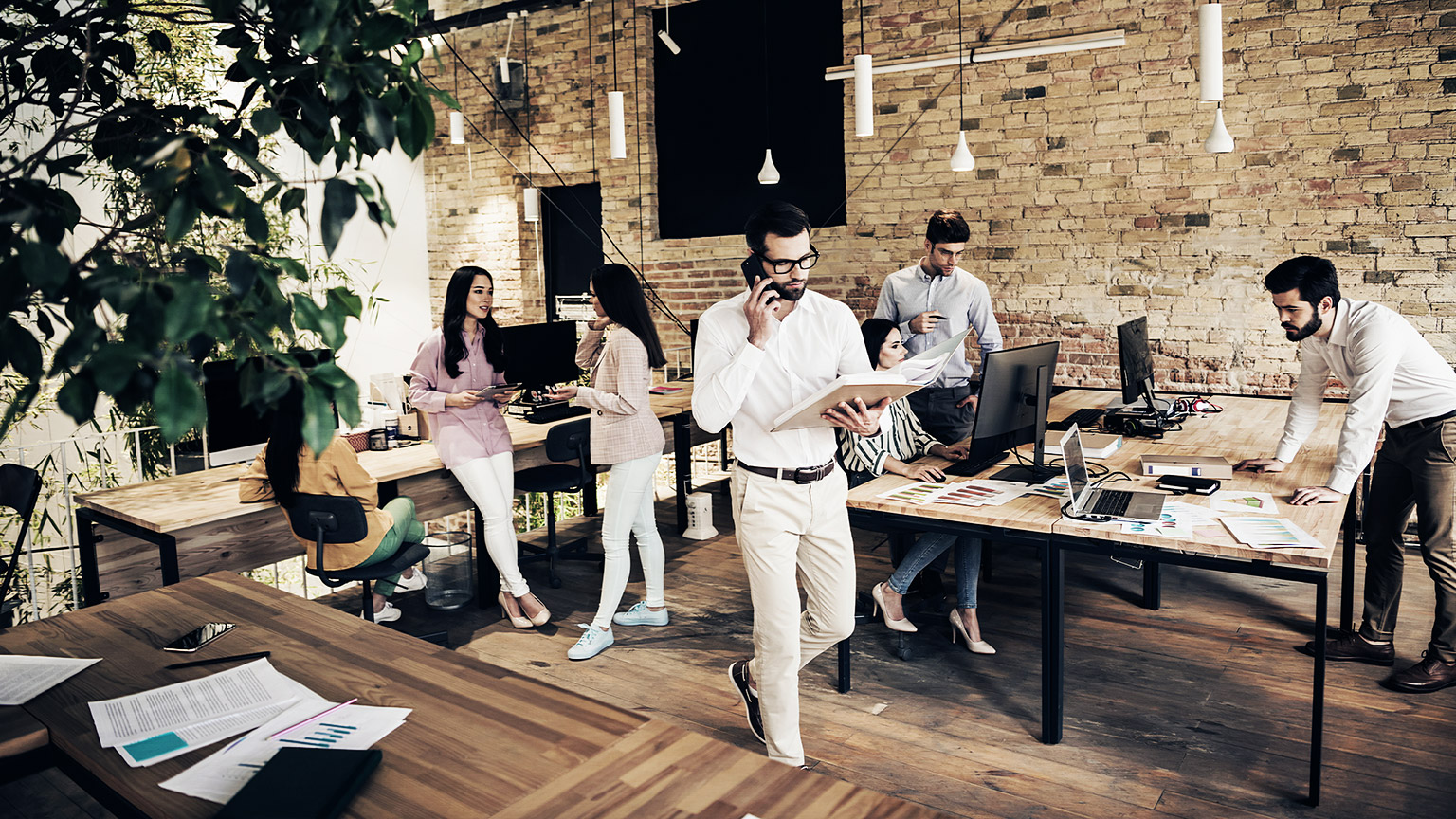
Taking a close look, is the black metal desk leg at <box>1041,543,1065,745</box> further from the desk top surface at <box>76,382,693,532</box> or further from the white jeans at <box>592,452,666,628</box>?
the desk top surface at <box>76,382,693,532</box>

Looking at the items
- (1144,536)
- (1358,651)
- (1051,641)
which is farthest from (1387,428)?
(1051,641)

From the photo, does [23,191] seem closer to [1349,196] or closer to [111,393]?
[111,393]

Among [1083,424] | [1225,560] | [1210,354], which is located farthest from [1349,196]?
[1225,560]

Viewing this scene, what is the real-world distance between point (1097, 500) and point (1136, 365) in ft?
4.67

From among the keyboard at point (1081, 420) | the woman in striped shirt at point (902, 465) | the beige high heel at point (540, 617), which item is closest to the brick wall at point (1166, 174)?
the keyboard at point (1081, 420)

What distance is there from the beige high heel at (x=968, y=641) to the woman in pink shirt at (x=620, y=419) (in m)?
1.40

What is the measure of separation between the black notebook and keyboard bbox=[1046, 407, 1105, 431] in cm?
384

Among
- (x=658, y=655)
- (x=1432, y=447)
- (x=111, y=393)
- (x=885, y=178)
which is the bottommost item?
(x=658, y=655)

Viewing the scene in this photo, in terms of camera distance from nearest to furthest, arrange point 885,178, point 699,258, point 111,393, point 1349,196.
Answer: point 111,393 → point 1349,196 → point 885,178 → point 699,258

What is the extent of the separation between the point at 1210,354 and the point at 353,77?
587 centimetres

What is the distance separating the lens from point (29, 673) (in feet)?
6.26

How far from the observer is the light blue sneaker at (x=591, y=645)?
4.03 m

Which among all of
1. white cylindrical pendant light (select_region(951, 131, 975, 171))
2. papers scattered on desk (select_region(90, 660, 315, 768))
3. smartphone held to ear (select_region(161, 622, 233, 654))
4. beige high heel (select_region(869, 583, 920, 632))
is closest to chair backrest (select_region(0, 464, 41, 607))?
smartphone held to ear (select_region(161, 622, 233, 654))

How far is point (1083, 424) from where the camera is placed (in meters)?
Answer: 4.71
